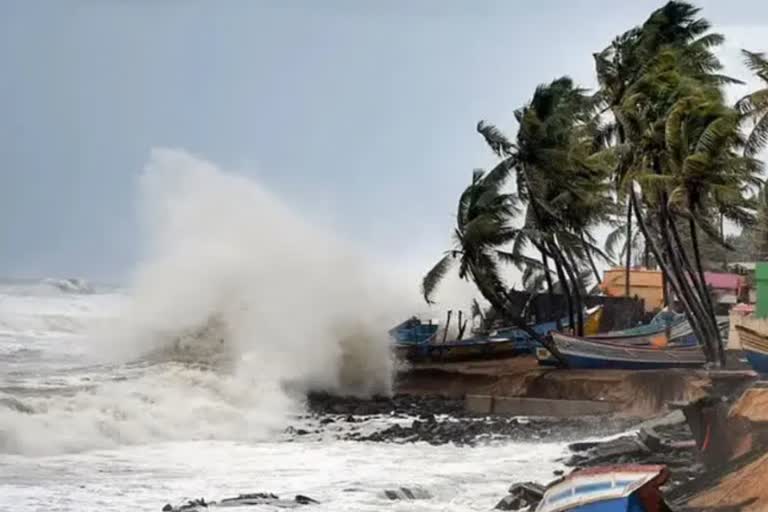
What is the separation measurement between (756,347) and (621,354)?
879 cm

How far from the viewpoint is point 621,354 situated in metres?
28.8

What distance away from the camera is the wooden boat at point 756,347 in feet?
65.2

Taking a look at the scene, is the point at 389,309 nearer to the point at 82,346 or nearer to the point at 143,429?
the point at 82,346

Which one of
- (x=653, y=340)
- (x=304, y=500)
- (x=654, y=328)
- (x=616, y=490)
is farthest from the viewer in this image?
(x=654, y=328)

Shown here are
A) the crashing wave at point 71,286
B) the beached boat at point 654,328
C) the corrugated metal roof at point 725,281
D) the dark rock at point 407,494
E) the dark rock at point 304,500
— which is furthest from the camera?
the crashing wave at point 71,286

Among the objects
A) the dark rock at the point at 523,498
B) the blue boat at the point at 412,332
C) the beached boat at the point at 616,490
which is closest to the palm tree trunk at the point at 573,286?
the blue boat at the point at 412,332

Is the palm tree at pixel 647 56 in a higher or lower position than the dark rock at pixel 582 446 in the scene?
higher

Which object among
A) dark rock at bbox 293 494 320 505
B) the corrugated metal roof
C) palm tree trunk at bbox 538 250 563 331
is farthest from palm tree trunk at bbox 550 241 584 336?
dark rock at bbox 293 494 320 505

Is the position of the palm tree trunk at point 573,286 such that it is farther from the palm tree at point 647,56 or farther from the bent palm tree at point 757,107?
the bent palm tree at point 757,107

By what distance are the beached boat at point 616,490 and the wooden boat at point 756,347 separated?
29.4 feet

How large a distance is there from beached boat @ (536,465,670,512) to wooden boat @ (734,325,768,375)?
29.4 feet

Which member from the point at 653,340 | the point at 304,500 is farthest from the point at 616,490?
the point at 653,340

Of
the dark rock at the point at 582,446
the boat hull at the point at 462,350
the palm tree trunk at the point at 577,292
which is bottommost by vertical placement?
the dark rock at the point at 582,446

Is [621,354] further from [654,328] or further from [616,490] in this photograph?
[616,490]
